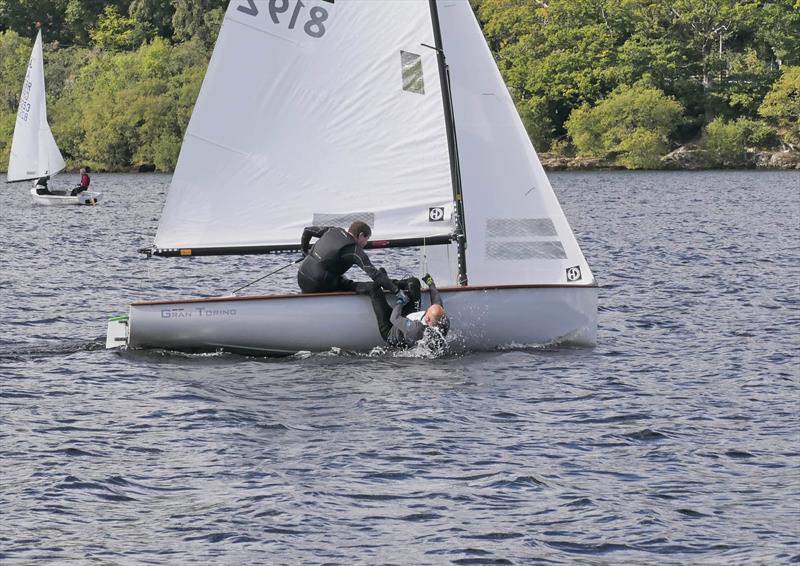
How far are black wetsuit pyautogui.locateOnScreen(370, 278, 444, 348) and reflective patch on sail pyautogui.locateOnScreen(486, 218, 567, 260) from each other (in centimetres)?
160

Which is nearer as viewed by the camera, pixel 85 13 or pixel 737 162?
pixel 737 162

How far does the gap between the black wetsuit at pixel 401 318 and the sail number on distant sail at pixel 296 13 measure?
3.63 metres

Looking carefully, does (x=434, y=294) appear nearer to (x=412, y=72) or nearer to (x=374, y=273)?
(x=374, y=273)

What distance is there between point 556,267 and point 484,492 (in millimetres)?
7024

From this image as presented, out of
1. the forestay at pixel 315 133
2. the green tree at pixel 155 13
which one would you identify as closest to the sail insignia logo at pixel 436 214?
the forestay at pixel 315 133

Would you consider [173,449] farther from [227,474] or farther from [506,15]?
[506,15]

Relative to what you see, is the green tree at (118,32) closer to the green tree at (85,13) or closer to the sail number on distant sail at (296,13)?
the green tree at (85,13)

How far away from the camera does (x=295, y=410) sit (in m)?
15.1

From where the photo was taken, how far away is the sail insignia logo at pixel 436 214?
18.3m

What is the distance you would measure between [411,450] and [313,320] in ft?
15.3

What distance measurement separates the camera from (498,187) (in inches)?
740

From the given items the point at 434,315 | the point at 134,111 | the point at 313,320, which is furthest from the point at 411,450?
the point at 134,111

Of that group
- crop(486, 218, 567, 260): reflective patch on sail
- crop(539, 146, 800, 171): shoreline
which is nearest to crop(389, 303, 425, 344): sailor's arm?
crop(486, 218, 567, 260): reflective patch on sail

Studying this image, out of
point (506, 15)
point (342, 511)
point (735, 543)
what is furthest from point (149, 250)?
point (506, 15)
